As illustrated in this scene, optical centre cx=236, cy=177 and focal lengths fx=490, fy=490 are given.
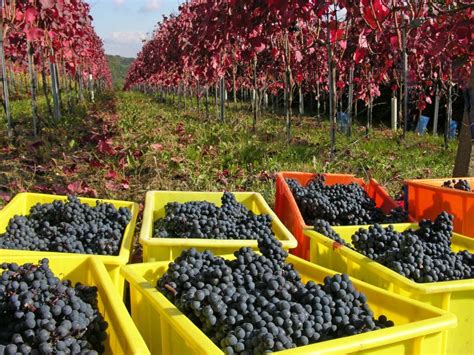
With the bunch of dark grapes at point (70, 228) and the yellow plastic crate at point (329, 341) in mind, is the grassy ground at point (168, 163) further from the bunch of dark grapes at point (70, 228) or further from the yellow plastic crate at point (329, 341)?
the yellow plastic crate at point (329, 341)

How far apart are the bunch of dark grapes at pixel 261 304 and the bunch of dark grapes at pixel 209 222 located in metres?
0.52

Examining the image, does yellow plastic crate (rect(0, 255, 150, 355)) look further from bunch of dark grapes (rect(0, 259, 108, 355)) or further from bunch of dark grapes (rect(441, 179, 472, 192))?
bunch of dark grapes (rect(441, 179, 472, 192))

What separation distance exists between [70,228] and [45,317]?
108 cm

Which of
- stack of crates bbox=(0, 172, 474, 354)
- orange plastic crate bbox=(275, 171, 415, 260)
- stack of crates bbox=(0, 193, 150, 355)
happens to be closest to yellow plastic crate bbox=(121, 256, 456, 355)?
stack of crates bbox=(0, 172, 474, 354)

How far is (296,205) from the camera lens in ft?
9.13

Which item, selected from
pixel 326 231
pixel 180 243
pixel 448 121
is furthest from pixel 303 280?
pixel 448 121

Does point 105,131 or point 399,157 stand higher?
point 105,131

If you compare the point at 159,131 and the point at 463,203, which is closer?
the point at 463,203

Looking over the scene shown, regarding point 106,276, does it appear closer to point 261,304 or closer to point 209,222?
point 261,304

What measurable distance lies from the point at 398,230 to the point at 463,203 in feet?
1.73

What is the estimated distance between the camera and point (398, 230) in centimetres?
246

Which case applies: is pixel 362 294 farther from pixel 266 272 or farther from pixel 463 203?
pixel 463 203

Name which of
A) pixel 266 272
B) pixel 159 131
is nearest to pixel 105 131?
pixel 159 131

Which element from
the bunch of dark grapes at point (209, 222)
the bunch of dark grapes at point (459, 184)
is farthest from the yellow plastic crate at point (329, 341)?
the bunch of dark grapes at point (459, 184)
